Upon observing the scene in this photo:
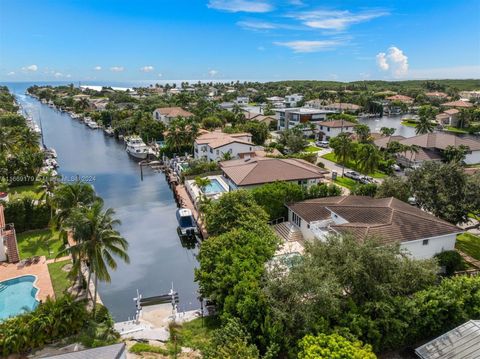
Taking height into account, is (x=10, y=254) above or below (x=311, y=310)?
below

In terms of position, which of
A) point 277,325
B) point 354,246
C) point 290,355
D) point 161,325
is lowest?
point 161,325

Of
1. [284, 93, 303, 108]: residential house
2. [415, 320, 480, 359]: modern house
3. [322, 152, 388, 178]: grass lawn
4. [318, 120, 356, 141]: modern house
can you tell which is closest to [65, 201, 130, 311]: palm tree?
[415, 320, 480, 359]: modern house

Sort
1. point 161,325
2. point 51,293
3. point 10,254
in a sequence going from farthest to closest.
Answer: point 10,254, point 51,293, point 161,325

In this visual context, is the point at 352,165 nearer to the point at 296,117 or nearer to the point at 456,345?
the point at 296,117

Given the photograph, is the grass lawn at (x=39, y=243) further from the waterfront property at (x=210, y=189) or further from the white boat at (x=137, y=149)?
the white boat at (x=137, y=149)

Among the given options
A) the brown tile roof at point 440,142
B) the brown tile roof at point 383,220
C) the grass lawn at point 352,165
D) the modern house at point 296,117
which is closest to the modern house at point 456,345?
the brown tile roof at point 383,220

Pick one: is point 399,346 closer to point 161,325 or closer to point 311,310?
point 311,310

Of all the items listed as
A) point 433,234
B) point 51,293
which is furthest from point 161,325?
point 433,234
